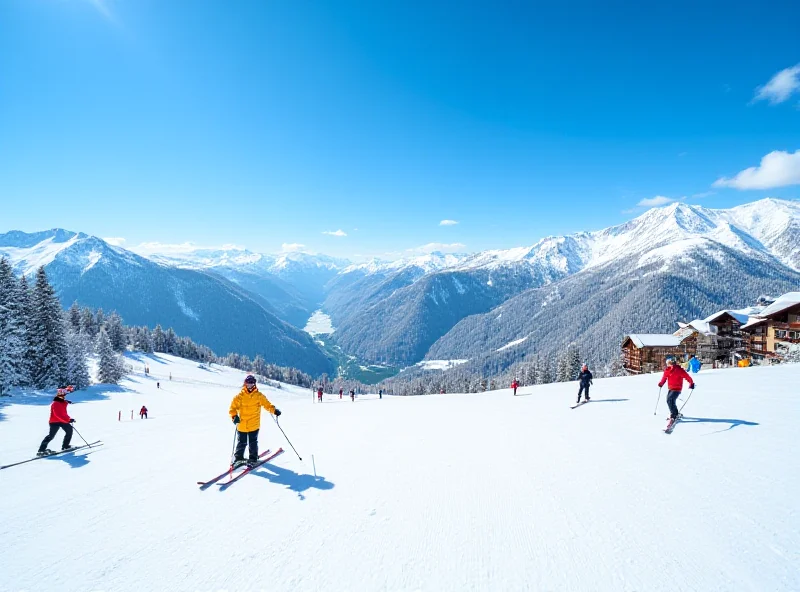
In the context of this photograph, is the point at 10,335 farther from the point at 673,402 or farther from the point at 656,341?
the point at 656,341

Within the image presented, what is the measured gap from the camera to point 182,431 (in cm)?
1214

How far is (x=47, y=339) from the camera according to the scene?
34062 mm

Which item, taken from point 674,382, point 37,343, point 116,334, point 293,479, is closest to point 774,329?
point 674,382

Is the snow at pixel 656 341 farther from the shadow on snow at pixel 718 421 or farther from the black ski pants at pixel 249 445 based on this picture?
the black ski pants at pixel 249 445

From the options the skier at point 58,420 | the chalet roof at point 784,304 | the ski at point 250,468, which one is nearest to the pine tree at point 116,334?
the skier at point 58,420

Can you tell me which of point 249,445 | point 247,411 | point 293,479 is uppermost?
point 247,411

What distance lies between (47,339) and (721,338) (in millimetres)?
81861

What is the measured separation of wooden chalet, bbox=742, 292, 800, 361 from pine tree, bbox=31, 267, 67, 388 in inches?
2882

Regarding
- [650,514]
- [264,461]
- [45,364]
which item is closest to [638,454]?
[650,514]

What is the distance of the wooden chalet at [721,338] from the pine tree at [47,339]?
77.6 m

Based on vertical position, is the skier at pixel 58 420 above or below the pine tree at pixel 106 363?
above

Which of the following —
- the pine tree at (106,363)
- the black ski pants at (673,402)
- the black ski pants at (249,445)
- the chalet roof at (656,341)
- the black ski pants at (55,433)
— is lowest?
the pine tree at (106,363)

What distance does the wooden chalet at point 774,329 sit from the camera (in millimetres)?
34594

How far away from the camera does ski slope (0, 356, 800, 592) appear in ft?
12.5
